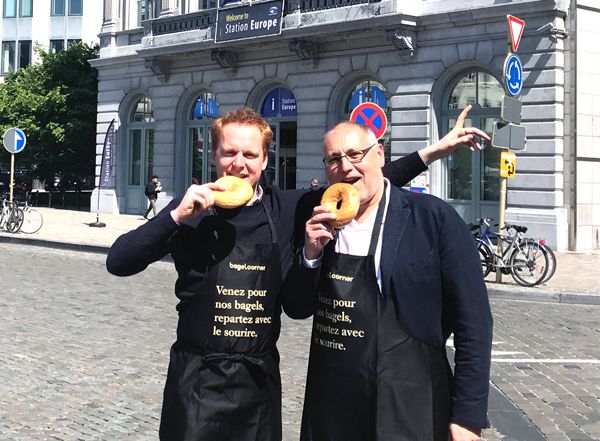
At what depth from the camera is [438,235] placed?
9.13ft

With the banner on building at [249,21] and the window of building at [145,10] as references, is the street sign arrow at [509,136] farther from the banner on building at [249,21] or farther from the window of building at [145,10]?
the window of building at [145,10]

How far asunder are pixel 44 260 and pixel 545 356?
37.1ft

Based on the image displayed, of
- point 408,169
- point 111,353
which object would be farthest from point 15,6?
point 408,169

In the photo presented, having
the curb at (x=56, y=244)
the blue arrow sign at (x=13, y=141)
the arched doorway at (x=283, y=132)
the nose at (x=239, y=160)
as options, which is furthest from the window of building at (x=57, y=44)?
the nose at (x=239, y=160)

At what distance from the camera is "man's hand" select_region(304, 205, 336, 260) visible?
267cm

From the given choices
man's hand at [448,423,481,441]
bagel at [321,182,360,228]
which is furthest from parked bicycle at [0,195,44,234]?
man's hand at [448,423,481,441]

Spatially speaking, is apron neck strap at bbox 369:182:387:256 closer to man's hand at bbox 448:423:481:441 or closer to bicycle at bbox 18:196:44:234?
man's hand at bbox 448:423:481:441

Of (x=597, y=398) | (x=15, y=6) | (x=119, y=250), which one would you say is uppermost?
(x=15, y=6)

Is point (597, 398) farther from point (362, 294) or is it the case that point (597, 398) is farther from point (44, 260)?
point (44, 260)

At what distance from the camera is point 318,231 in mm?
2695

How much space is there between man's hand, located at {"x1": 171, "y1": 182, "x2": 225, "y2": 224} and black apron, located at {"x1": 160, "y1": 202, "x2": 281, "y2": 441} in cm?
22

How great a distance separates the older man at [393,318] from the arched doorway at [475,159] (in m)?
19.9

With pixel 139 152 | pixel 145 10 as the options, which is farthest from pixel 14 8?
pixel 139 152

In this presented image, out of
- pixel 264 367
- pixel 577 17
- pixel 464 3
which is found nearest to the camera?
pixel 264 367
